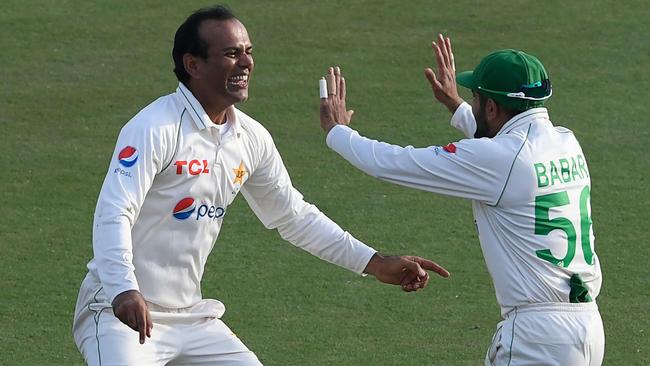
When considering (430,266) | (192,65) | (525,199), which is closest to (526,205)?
(525,199)

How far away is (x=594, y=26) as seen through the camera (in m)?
13.5

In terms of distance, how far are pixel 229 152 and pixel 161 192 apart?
1.36ft

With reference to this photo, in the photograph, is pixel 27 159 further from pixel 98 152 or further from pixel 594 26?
pixel 594 26

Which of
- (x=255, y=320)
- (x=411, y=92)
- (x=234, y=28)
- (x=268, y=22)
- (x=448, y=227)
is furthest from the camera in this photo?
(x=268, y=22)

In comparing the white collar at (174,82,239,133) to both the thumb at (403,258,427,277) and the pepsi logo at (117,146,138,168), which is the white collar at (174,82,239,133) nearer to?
the pepsi logo at (117,146,138,168)

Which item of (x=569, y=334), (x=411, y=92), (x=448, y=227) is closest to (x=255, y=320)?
(x=448, y=227)

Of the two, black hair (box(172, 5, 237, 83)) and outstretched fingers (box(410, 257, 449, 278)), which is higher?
black hair (box(172, 5, 237, 83))

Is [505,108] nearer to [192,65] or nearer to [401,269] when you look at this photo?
[401,269]

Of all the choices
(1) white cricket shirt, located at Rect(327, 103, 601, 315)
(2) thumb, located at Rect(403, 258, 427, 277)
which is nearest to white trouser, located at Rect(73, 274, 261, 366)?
(2) thumb, located at Rect(403, 258, 427, 277)

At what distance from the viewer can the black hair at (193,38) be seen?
18.9 feet

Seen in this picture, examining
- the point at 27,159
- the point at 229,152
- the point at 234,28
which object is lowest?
the point at 27,159

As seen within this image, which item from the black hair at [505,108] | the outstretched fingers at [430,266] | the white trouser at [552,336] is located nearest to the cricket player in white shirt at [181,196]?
the outstretched fingers at [430,266]

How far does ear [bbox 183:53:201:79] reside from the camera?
18.9 ft

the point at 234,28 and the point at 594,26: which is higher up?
the point at 234,28
